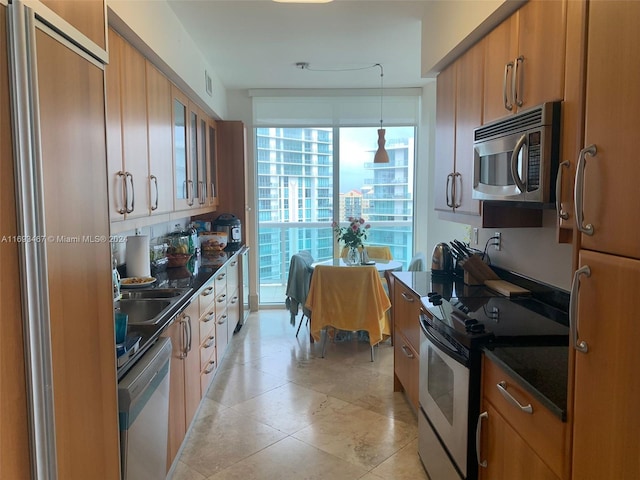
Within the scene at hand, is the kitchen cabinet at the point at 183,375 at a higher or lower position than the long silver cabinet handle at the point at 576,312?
lower

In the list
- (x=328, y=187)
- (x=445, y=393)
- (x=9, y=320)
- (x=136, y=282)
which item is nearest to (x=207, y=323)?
(x=136, y=282)

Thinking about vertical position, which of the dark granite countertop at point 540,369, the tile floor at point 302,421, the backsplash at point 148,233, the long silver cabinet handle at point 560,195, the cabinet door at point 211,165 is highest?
the cabinet door at point 211,165

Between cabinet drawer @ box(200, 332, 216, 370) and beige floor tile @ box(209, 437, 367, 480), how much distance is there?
74 centimetres

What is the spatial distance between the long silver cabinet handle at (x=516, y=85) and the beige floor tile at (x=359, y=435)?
78.0 inches

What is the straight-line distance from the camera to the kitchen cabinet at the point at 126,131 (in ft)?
6.91

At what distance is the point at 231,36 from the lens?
3.58m

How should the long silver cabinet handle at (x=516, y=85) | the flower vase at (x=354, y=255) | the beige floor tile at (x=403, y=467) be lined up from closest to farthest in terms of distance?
1. the long silver cabinet handle at (x=516, y=85)
2. the beige floor tile at (x=403, y=467)
3. the flower vase at (x=354, y=255)

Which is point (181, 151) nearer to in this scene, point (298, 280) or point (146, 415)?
point (298, 280)

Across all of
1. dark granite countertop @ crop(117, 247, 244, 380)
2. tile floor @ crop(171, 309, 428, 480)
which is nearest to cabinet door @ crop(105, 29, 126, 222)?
dark granite countertop @ crop(117, 247, 244, 380)

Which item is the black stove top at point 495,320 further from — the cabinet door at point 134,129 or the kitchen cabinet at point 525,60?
the cabinet door at point 134,129

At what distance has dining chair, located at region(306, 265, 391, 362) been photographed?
382cm

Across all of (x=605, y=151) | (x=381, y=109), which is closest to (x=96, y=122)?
(x=605, y=151)

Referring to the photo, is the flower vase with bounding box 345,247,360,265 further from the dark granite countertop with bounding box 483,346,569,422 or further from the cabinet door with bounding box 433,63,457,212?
the dark granite countertop with bounding box 483,346,569,422

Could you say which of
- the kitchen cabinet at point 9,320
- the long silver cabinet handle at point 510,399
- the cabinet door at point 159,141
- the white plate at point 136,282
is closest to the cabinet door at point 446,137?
Result: the long silver cabinet handle at point 510,399
